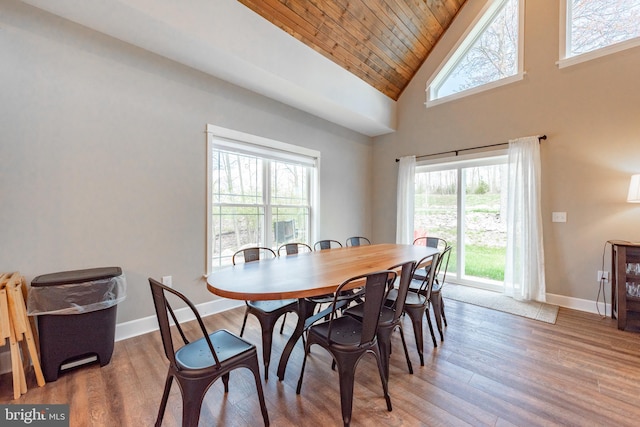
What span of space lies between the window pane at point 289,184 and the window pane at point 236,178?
0.78ft

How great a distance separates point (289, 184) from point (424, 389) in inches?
117

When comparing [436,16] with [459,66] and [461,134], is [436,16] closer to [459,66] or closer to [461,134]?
[459,66]

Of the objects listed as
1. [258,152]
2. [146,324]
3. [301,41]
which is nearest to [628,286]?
[258,152]

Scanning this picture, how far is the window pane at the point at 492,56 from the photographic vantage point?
3695 millimetres

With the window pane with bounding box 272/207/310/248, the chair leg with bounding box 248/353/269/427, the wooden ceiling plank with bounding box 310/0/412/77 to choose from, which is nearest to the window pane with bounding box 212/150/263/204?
the window pane with bounding box 272/207/310/248

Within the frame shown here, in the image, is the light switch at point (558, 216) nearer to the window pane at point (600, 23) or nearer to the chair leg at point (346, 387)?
the window pane at point (600, 23)

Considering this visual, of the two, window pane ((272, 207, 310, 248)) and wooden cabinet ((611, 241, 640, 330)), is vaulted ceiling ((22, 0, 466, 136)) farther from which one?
wooden cabinet ((611, 241, 640, 330))

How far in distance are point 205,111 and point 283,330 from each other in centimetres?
251

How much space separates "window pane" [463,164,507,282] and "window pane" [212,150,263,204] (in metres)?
3.27

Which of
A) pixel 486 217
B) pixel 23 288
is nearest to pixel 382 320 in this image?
pixel 23 288

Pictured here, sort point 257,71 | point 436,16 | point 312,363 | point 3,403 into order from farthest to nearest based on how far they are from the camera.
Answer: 1. point 436,16
2. point 257,71
3. point 312,363
4. point 3,403

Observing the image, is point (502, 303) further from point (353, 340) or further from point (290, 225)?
point (290, 225)

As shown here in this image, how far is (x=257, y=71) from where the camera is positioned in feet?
9.23

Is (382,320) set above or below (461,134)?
below
